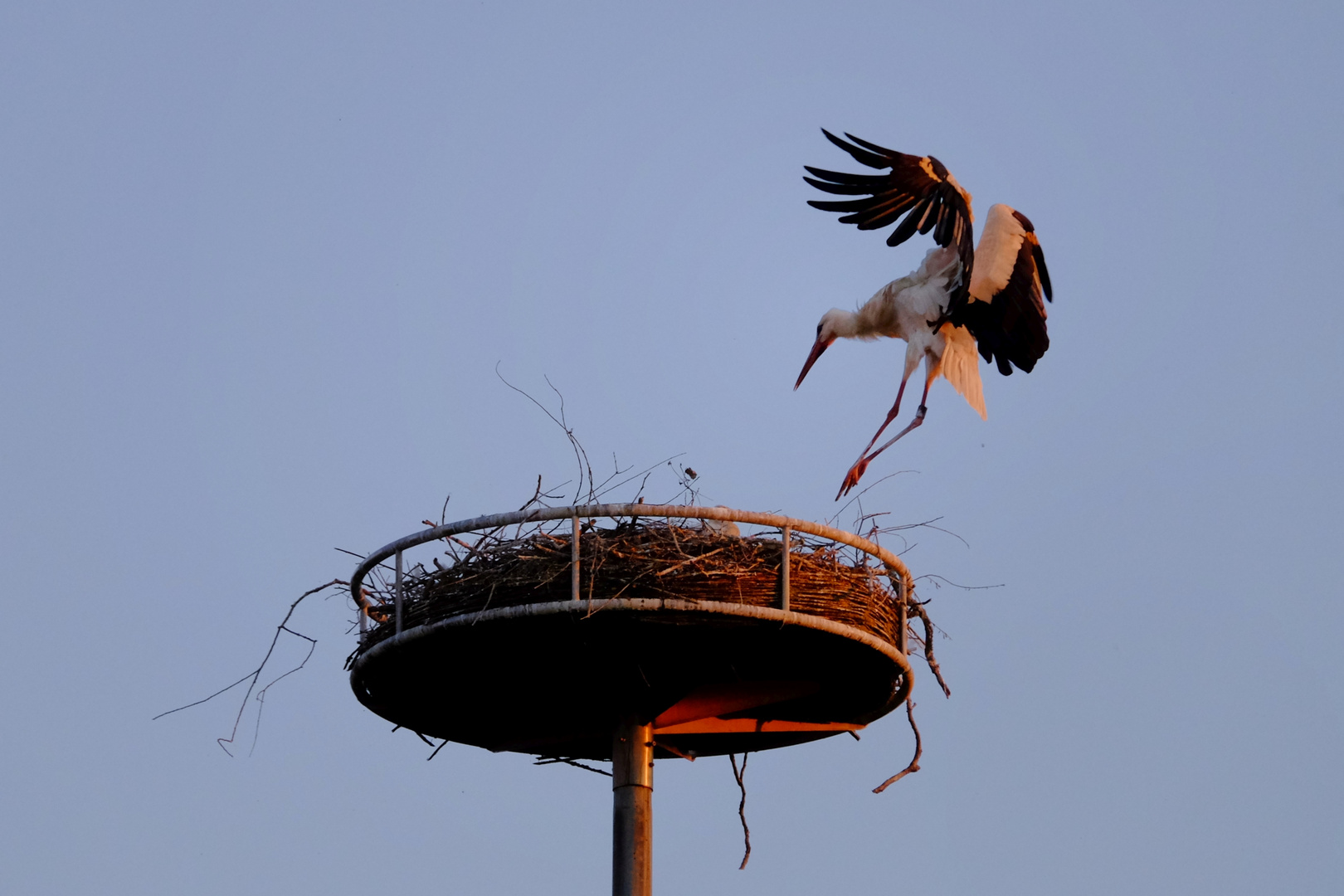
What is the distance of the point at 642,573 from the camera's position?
11.3 meters

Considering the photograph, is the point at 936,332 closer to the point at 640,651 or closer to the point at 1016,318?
the point at 1016,318

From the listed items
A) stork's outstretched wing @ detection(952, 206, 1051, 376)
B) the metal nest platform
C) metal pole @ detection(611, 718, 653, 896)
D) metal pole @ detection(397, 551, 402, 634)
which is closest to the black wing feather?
stork's outstretched wing @ detection(952, 206, 1051, 376)

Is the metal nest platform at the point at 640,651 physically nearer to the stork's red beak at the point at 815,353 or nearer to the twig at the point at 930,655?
the twig at the point at 930,655

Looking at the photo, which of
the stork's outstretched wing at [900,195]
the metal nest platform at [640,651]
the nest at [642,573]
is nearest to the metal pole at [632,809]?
the metal nest platform at [640,651]

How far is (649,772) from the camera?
12.9 metres

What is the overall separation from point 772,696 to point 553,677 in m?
1.39

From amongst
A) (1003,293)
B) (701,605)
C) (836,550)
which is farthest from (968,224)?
(701,605)

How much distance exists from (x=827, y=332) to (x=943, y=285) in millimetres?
1335

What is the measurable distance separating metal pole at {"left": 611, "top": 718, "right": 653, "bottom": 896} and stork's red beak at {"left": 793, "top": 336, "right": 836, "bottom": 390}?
4.58 meters

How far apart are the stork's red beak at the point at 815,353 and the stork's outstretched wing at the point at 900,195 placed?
7.09 feet

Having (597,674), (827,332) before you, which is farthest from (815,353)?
(597,674)

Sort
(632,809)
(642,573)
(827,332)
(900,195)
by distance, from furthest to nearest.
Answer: (827,332)
(900,195)
(632,809)
(642,573)

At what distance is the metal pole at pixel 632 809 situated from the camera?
41.1ft

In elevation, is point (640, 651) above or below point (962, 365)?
below
